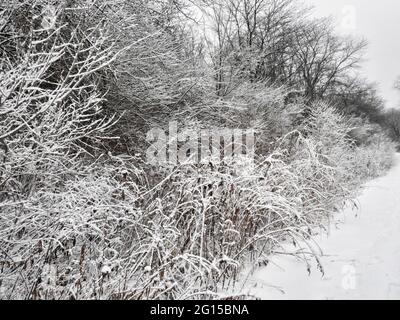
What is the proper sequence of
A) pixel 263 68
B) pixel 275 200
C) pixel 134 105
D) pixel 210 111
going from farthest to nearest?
pixel 263 68 < pixel 210 111 < pixel 134 105 < pixel 275 200

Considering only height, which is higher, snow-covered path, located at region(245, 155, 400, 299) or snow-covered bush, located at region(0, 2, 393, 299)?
snow-covered bush, located at region(0, 2, 393, 299)

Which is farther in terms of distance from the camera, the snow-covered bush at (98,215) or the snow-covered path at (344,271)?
the snow-covered path at (344,271)

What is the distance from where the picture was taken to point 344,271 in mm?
3256

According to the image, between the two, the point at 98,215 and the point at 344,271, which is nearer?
the point at 98,215

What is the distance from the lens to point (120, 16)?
214 inches

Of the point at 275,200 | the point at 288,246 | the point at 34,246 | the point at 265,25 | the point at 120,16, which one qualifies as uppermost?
the point at 265,25

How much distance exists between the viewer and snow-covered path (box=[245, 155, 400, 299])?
2809 millimetres

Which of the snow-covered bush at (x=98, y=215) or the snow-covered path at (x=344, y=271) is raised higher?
the snow-covered bush at (x=98, y=215)

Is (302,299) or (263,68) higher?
(263,68)

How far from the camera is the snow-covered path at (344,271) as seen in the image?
281 centimetres

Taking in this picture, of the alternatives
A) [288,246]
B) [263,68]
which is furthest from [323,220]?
[263,68]

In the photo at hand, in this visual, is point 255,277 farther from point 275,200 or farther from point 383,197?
point 383,197

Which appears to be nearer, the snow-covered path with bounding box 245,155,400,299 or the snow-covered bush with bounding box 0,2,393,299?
the snow-covered bush with bounding box 0,2,393,299
